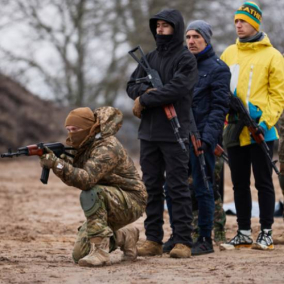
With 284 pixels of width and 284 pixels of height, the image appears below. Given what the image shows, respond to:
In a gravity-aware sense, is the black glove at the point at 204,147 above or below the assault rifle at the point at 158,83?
below

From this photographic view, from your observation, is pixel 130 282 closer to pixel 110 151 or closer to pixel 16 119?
pixel 110 151

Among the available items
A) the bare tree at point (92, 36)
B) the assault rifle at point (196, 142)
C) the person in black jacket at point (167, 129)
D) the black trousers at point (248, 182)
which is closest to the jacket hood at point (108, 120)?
the person in black jacket at point (167, 129)

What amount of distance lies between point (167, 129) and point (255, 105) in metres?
1.01

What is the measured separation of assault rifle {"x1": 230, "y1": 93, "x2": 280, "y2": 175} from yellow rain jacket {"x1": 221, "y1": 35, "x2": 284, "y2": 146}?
2.1 inches

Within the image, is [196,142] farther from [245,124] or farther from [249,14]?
[249,14]

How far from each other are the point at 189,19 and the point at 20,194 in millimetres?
16873

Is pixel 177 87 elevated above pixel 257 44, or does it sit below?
below

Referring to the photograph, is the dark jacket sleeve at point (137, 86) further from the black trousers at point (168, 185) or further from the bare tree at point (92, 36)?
the bare tree at point (92, 36)

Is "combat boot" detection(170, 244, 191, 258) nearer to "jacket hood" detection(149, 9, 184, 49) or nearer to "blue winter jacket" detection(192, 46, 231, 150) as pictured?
"blue winter jacket" detection(192, 46, 231, 150)

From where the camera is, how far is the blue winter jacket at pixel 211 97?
714cm

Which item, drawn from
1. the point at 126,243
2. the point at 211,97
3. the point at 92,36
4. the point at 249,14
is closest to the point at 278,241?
the point at 211,97

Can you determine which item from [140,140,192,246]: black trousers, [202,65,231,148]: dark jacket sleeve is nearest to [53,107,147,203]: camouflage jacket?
[140,140,192,246]: black trousers

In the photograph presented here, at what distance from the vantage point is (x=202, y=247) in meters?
7.19

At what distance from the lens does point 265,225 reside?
293 inches
